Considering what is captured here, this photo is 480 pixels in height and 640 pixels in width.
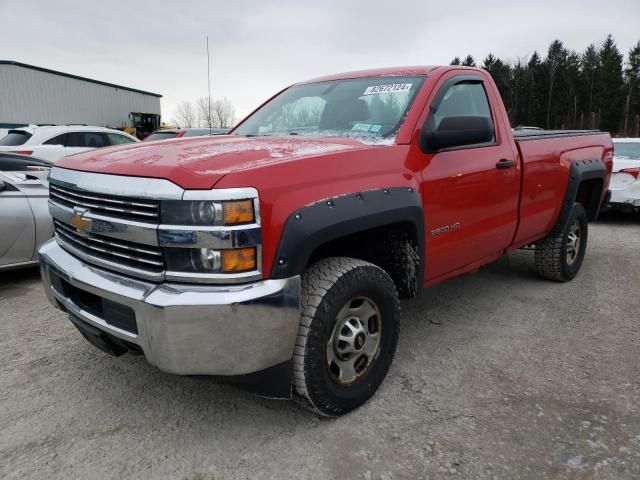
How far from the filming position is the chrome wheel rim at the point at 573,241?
4.90 metres

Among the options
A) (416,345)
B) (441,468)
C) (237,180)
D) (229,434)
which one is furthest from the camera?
(416,345)

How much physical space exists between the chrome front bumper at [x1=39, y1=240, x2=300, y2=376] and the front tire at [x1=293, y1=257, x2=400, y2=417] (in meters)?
0.15

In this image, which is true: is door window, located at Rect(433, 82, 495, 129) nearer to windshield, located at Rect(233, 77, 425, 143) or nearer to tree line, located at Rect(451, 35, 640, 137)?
windshield, located at Rect(233, 77, 425, 143)

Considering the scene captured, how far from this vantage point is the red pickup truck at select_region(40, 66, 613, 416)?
2031 mm

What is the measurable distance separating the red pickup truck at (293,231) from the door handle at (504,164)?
1 centimetres

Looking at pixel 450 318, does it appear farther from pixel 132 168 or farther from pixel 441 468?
pixel 132 168

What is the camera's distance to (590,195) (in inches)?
206

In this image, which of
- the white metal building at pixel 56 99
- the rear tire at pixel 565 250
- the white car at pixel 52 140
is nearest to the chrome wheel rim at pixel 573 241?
the rear tire at pixel 565 250

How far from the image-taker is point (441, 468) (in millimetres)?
2180

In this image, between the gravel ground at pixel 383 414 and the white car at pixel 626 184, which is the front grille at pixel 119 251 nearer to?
the gravel ground at pixel 383 414

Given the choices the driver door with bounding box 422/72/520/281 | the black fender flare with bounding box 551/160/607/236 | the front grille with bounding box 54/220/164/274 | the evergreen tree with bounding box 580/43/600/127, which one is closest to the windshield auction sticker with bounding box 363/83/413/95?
the driver door with bounding box 422/72/520/281

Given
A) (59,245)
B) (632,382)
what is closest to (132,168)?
(59,245)

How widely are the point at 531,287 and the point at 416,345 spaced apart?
1.92 meters

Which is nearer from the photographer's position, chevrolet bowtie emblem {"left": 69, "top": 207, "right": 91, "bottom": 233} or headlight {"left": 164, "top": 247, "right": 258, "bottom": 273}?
headlight {"left": 164, "top": 247, "right": 258, "bottom": 273}
